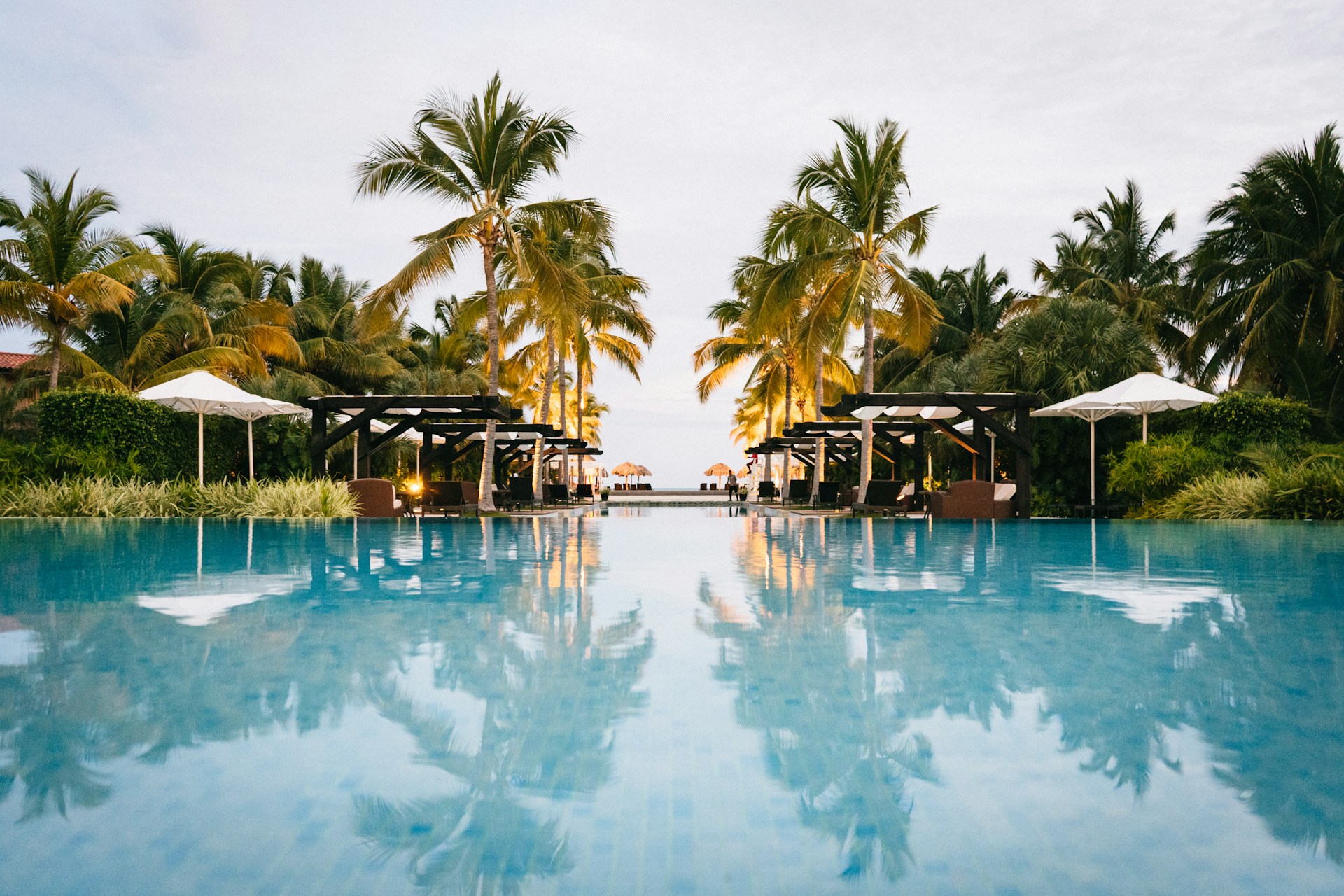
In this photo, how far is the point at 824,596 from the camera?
18.6 feet

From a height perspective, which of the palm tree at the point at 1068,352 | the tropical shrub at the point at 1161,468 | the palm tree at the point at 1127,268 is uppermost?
the palm tree at the point at 1127,268

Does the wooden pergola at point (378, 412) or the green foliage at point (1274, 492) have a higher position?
the wooden pergola at point (378, 412)

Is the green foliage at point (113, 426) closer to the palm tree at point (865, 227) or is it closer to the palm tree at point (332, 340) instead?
the palm tree at point (332, 340)

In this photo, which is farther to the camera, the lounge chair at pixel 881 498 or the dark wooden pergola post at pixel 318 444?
the lounge chair at pixel 881 498

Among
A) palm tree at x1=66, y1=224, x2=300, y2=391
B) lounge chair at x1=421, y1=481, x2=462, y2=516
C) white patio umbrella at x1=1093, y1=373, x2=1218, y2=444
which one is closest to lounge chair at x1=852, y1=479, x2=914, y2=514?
white patio umbrella at x1=1093, y1=373, x2=1218, y2=444

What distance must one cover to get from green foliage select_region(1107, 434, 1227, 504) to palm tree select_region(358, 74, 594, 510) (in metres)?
11.1

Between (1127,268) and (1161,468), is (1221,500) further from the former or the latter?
(1127,268)

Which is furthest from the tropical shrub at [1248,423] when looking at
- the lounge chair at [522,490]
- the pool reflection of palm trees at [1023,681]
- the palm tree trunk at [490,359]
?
the lounge chair at [522,490]

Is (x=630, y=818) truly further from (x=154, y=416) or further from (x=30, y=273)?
(x=30, y=273)

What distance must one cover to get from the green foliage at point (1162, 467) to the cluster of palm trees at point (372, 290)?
10.5 meters

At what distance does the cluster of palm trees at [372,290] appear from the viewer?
17500mm

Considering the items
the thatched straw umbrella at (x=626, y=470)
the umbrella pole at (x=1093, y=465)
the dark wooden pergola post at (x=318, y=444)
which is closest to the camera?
the umbrella pole at (x=1093, y=465)

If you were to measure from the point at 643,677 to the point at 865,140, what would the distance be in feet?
54.6

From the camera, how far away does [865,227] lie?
1825cm
